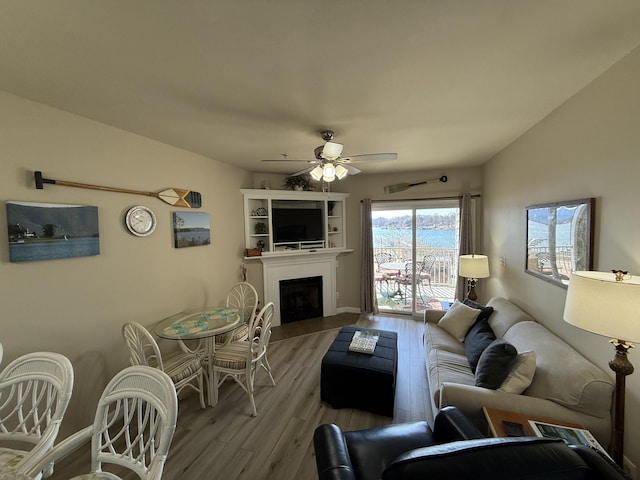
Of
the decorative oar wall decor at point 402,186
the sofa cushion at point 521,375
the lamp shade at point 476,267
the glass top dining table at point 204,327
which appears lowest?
the sofa cushion at point 521,375

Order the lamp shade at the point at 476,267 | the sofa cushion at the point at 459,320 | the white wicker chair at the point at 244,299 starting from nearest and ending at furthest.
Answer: the sofa cushion at the point at 459,320 → the lamp shade at the point at 476,267 → the white wicker chair at the point at 244,299

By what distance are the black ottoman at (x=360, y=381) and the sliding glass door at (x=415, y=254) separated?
2.34 metres

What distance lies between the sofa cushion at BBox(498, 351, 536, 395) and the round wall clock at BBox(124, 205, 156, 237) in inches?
127

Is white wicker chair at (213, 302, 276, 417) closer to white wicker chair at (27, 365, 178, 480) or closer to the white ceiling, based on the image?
white wicker chair at (27, 365, 178, 480)

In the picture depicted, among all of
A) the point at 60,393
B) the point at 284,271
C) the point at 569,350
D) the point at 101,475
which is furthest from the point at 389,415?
the point at 284,271

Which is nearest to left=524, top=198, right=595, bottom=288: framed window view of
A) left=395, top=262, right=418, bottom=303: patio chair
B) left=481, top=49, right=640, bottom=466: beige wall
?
left=481, top=49, right=640, bottom=466: beige wall

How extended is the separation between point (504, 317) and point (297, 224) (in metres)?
3.06

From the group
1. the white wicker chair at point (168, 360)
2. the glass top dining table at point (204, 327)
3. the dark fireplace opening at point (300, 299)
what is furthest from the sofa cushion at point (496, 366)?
the dark fireplace opening at point (300, 299)

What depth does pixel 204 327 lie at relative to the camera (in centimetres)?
241

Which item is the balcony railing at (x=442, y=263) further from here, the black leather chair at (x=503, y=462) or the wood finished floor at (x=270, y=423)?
the black leather chair at (x=503, y=462)

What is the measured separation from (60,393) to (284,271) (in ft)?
10.1

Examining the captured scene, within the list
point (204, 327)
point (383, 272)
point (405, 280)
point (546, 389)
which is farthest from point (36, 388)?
point (405, 280)

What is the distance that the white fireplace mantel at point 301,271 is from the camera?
13.9 feet

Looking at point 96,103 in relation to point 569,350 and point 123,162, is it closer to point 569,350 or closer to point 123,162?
point 123,162
